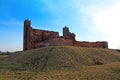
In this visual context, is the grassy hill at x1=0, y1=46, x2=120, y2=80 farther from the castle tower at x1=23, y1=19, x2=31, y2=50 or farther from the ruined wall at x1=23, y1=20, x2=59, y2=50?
the castle tower at x1=23, y1=19, x2=31, y2=50

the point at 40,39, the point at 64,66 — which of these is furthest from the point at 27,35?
the point at 64,66

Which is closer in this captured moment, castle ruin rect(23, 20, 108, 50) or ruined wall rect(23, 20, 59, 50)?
castle ruin rect(23, 20, 108, 50)

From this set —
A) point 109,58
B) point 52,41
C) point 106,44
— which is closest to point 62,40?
point 52,41

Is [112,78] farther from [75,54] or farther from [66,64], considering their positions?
[75,54]

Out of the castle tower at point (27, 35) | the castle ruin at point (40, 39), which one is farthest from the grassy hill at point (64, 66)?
the castle tower at point (27, 35)

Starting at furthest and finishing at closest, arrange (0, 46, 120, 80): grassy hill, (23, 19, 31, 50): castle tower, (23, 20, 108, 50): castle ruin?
(23, 19, 31, 50): castle tower → (23, 20, 108, 50): castle ruin → (0, 46, 120, 80): grassy hill

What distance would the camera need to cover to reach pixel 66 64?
24.2 metres

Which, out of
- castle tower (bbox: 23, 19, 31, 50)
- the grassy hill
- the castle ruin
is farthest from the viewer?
castle tower (bbox: 23, 19, 31, 50)

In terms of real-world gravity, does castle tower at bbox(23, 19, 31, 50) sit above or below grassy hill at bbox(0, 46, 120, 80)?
above

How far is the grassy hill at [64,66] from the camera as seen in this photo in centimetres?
1847

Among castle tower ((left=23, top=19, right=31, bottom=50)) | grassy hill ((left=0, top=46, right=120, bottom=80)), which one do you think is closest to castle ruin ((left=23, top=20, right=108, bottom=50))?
castle tower ((left=23, top=19, right=31, bottom=50))

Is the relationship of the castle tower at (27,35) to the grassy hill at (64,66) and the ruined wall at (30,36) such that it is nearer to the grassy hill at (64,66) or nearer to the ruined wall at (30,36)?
the ruined wall at (30,36)

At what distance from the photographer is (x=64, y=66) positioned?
23.5 m

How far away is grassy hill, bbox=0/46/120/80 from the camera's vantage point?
1847 centimetres
